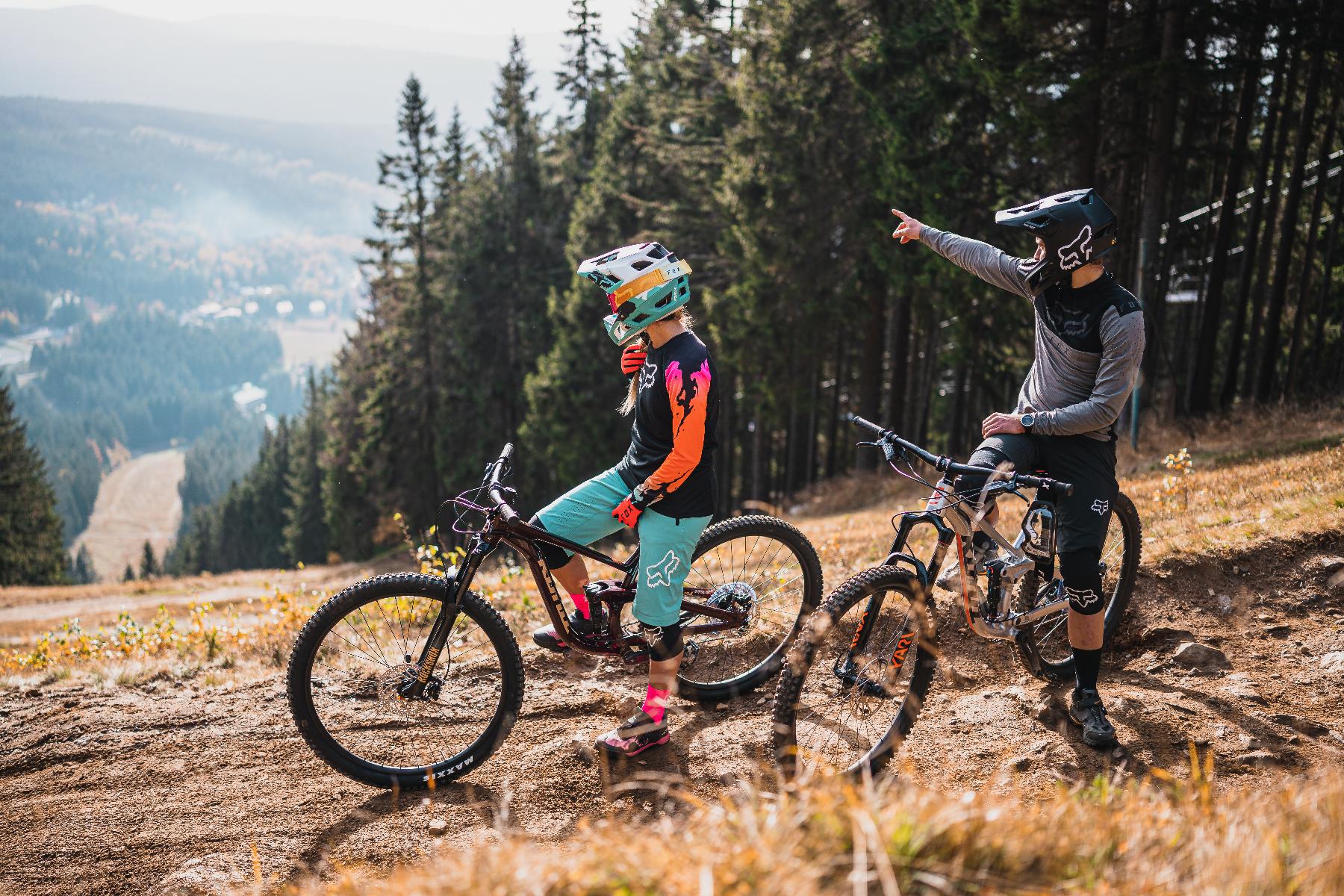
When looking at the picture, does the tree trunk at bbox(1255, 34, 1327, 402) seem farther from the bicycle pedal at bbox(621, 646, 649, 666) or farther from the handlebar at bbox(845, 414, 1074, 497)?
the bicycle pedal at bbox(621, 646, 649, 666)

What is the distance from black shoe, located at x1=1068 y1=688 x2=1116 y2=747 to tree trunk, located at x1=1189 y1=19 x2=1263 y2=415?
52.1ft

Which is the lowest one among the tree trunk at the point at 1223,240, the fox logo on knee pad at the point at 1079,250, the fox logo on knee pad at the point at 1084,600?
the fox logo on knee pad at the point at 1084,600

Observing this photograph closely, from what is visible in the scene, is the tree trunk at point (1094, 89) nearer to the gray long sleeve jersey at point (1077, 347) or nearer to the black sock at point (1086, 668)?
the gray long sleeve jersey at point (1077, 347)

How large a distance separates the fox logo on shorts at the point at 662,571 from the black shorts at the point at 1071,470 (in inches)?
68.1

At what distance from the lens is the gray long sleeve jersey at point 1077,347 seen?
489 cm

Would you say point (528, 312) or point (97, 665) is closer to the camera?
point (97, 665)

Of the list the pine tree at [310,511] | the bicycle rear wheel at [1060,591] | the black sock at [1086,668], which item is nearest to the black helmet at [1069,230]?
the bicycle rear wheel at [1060,591]

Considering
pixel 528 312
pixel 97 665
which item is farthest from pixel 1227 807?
pixel 528 312

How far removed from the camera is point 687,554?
5414 mm

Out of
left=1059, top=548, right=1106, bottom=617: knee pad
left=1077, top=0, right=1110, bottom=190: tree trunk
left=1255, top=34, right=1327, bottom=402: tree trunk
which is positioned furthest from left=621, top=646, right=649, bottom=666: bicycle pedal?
left=1255, top=34, right=1327, bottom=402: tree trunk

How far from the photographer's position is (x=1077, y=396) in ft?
17.1

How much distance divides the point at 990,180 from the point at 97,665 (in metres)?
18.8

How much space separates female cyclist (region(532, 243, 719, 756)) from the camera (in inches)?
202

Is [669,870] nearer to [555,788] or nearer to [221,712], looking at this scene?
[555,788]
